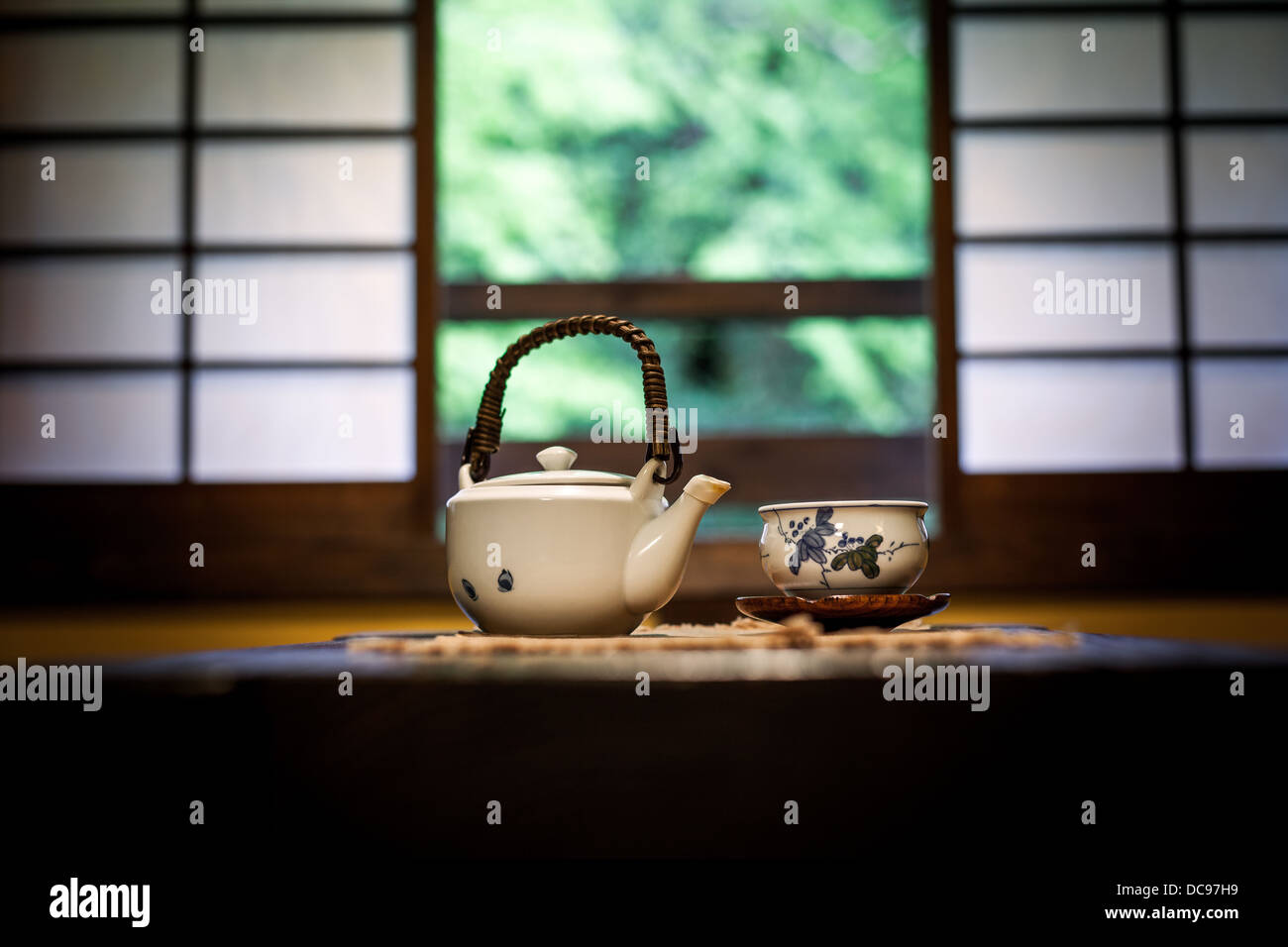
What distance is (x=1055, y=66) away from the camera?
2.98 metres

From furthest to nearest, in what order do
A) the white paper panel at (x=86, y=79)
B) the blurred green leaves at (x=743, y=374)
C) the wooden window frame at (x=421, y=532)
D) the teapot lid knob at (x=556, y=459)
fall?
1. the blurred green leaves at (x=743, y=374)
2. the white paper panel at (x=86, y=79)
3. the wooden window frame at (x=421, y=532)
4. the teapot lid knob at (x=556, y=459)

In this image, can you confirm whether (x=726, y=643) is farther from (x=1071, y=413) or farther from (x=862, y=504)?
(x=1071, y=413)

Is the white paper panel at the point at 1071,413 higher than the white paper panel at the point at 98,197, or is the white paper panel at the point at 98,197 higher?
the white paper panel at the point at 98,197

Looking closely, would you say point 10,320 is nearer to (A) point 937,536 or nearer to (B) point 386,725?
(A) point 937,536

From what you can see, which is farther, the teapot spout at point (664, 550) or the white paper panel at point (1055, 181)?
the white paper panel at point (1055, 181)

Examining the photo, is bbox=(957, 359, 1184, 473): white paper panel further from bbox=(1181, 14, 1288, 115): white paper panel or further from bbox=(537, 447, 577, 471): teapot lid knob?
bbox=(537, 447, 577, 471): teapot lid knob

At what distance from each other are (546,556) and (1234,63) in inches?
117

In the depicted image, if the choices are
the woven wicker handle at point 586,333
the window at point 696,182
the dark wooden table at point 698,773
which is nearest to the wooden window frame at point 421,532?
the woven wicker handle at point 586,333

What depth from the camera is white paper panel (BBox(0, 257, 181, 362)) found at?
295 centimetres

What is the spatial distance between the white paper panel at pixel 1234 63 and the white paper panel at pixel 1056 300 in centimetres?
47

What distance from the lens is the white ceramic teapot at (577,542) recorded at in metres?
0.95

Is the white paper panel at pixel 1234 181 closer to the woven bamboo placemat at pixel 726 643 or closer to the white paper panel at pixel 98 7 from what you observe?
the woven bamboo placemat at pixel 726 643

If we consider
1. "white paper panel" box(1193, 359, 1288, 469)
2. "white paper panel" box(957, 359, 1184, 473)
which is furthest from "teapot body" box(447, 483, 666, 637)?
"white paper panel" box(1193, 359, 1288, 469)
